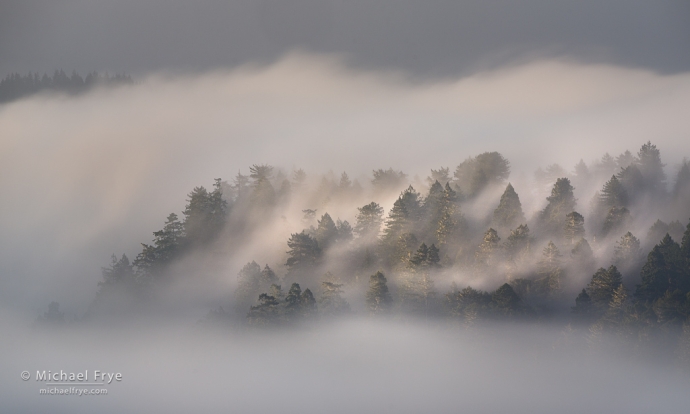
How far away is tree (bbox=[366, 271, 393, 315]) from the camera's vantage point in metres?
98.1

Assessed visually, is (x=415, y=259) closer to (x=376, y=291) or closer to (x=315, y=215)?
(x=376, y=291)

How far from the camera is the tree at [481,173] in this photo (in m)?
121

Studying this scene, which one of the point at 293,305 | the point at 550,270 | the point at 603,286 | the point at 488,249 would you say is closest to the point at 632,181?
the point at 550,270

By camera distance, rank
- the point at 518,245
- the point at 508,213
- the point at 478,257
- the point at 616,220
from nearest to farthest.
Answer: the point at 518,245
the point at 616,220
the point at 478,257
the point at 508,213

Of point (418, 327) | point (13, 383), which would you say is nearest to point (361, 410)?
point (418, 327)

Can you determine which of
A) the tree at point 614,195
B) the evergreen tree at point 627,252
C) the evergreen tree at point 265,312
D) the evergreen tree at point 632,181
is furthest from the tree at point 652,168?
the evergreen tree at point 265,312

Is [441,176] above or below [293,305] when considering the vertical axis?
above

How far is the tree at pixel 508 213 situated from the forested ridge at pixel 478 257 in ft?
0.74

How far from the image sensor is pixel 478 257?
98562 millimetres

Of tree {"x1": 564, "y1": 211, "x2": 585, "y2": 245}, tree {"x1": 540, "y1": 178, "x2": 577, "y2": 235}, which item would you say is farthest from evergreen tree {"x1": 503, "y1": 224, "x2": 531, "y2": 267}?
tree {"x1": 540, "y1": 178, "x2": 577, "y2": 235}

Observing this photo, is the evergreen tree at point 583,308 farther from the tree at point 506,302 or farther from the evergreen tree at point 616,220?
the evergreen tree at point 616,220

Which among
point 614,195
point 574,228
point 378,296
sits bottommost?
point 378,296

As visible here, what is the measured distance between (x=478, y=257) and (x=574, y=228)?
16.6 metres

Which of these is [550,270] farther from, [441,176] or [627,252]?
[441,176]
